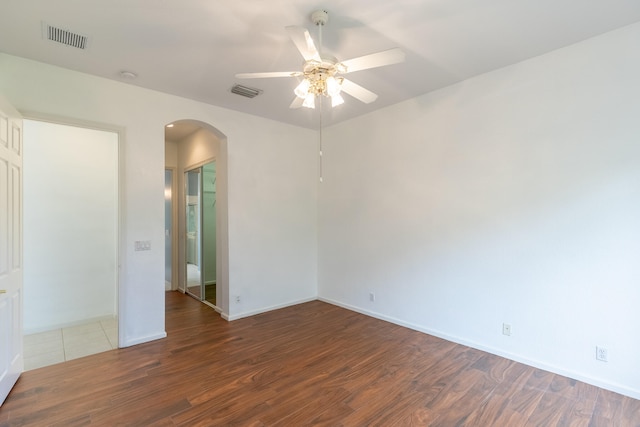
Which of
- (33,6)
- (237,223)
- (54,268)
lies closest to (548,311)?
(237,223)

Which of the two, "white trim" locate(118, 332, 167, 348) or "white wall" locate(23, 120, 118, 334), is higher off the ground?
"white wall" locate(23, 120, 118, 334)

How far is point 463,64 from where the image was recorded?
2.91m

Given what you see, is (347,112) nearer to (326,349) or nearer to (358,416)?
(326,349)

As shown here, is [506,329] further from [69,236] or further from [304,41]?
[69,236]

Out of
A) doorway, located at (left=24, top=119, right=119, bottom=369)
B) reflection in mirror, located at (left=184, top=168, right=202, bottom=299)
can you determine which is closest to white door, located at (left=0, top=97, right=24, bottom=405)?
doorway, located at (left=24, top=119, right=119, bottom=369)

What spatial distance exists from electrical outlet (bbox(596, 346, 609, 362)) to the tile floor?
4632mm

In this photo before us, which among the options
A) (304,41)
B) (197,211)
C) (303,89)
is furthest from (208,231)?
(304,41)

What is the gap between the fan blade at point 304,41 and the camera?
178 cm

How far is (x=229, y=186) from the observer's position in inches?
160

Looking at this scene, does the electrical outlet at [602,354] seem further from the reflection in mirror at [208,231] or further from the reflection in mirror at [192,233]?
the reflection in mirror at [192,233]

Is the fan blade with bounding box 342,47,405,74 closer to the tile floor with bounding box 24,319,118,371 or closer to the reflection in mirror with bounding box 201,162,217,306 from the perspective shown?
the reflection in mirror with bounding box 201,162,217,306

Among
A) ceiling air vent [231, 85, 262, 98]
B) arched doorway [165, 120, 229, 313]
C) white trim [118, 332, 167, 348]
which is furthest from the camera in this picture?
arched doorway [165, 120, 229, 313]

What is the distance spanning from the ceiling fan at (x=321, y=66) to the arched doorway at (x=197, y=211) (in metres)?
2.22

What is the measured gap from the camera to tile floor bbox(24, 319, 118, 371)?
2990mm
